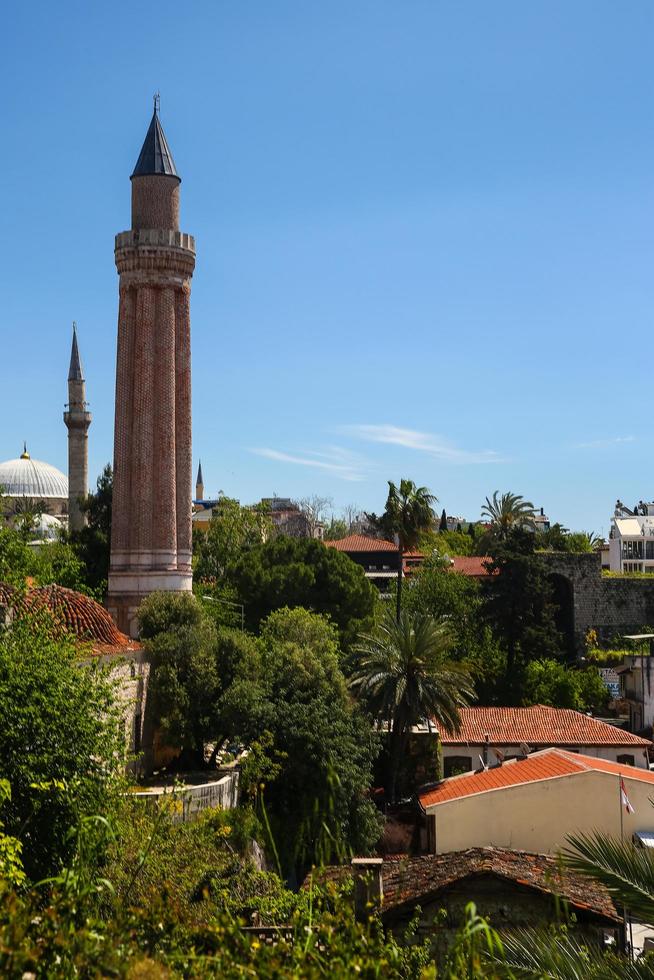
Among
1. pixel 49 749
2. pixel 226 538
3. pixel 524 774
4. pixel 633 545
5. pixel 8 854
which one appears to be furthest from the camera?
pixel 633 545

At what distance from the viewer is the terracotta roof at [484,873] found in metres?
14.7

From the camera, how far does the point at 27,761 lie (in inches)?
517

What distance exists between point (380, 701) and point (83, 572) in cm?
1731

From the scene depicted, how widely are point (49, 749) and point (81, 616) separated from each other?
875cm

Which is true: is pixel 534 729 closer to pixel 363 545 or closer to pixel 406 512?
pixel 406 512

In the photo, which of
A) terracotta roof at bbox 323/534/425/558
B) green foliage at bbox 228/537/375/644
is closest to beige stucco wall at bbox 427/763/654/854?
green foliage at bbox 228/537/375/644

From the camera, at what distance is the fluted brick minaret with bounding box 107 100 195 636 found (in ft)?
101

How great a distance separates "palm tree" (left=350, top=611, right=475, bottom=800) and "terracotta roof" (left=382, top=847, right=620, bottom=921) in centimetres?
1193

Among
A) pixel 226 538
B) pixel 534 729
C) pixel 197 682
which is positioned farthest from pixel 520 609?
pixel 197 682

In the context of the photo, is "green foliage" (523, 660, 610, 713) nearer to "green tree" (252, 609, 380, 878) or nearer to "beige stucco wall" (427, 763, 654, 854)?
"green tree" (252, 609, 380, 878)

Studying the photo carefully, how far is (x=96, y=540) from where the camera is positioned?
4347cm

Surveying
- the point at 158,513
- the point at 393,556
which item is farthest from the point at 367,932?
the point at 393,556

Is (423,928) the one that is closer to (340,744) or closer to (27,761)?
(27,761)

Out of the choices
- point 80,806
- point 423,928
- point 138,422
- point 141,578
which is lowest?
point 423,928
